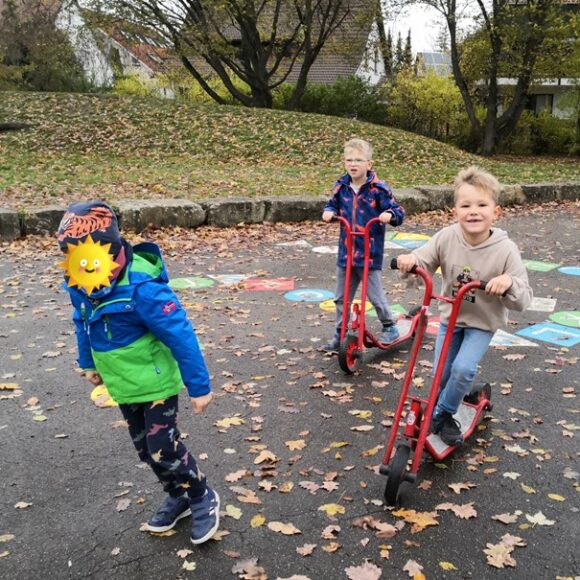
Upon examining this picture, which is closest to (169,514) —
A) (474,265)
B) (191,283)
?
(474,265)

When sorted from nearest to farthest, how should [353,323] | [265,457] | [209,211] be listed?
[265,457]
[353,323]
[209,211]

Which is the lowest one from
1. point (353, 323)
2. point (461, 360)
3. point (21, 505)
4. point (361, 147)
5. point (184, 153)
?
point (21, 505)

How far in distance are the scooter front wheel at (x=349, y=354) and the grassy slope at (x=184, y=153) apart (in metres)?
8.01

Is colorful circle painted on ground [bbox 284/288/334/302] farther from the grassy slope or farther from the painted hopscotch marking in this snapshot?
the grassy slope

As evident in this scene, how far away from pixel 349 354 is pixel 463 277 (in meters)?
1.61

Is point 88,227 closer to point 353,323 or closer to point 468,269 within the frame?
point 468,269

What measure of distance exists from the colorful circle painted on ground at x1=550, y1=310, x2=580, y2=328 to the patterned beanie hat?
481 cm

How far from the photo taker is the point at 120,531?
10.3ft

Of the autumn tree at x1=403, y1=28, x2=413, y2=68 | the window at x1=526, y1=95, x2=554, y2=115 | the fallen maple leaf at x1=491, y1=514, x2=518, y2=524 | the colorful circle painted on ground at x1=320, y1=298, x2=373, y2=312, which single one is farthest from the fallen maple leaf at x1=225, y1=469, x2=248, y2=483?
the window at x1=526, y1=95, x2=554, y2=115

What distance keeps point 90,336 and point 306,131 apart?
17.8 m

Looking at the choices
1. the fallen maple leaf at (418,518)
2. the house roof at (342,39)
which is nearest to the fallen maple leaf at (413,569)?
the fallen maple leaf at (418,518)

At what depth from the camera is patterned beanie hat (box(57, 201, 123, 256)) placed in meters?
2.56

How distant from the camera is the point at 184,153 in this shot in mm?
17781

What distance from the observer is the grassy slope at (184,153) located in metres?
13.2
